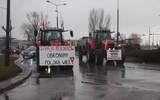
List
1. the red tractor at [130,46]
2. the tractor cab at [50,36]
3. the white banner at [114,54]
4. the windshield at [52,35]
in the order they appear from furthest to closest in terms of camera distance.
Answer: the red tractor at [130,46] → the white banner at [114,54] → the windshield at [52,35] → the tractor cab at [50,36]

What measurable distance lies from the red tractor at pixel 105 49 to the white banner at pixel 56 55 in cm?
597

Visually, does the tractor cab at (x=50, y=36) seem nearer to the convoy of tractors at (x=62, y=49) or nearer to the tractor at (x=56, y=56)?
the convoy of tractors at (x=62, y=49)

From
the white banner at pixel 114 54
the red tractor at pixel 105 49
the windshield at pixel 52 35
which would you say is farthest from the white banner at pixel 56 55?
the white banner at pixel 114 54

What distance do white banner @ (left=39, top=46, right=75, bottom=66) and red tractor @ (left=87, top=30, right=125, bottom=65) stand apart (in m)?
5.97

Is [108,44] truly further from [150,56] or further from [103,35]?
[150,56]

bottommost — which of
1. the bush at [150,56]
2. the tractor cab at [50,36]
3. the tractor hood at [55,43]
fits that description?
the bush at [150,56]

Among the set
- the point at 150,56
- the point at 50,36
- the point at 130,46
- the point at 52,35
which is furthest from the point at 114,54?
the point at 130,46

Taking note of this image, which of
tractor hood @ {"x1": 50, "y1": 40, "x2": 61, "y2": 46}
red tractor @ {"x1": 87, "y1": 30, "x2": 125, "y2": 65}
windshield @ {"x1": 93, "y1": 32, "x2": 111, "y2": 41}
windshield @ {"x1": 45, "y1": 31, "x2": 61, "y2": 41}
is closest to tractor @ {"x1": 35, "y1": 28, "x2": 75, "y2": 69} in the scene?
tractor hood @ {"x1": 50, "y1": 40, "x2": 61, "y2": 46}

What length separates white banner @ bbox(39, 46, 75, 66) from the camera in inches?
811

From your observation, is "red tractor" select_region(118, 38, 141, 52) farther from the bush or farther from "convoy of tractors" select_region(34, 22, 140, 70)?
"convoy of tractors" select_region(34, 22, 140, 70)

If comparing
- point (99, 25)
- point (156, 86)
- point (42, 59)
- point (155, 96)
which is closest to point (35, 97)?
point (155, 96)

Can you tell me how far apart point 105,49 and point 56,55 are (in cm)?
727

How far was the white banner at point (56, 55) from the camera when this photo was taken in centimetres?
2060

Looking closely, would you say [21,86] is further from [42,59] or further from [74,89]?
[42,59]
